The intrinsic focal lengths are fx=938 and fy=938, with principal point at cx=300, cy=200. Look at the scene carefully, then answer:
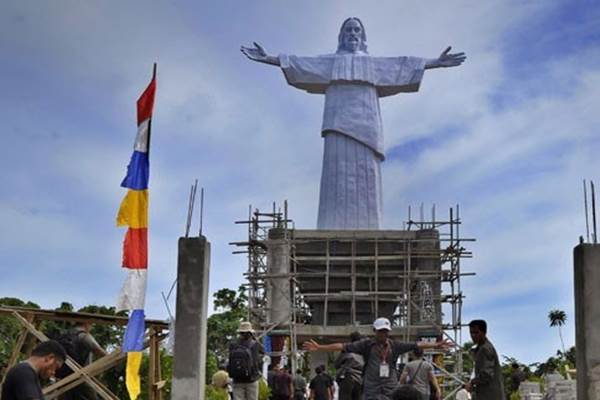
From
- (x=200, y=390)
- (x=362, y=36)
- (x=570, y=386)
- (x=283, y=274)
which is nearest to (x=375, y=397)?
(x=200, y=390)

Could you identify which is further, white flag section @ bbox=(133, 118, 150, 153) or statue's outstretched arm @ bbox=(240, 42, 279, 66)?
statue's outstretched arm @ bbox=(240, 42, 279, 66)

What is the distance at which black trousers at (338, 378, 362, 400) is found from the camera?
11.0 m

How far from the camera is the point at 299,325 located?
26.8m

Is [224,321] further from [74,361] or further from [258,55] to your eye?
[74,361]

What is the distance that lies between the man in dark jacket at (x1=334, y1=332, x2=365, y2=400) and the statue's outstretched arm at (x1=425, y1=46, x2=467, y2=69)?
18.4 metres

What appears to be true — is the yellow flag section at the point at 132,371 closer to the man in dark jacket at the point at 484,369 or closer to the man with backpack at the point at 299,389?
the man in dark jacket at the point at 484,369

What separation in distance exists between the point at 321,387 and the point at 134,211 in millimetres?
3871

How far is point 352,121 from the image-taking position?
28.5m

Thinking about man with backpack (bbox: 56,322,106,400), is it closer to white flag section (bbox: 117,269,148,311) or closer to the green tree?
white flag section (bbox: 117,269,148,311)

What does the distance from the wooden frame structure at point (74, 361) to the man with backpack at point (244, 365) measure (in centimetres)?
85

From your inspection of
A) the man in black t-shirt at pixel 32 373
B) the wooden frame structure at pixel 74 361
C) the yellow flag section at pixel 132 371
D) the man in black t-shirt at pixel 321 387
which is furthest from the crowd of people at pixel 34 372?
the man in black t-shirt at pixel 321 387

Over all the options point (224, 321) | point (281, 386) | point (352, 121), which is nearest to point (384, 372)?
point (281, 386)

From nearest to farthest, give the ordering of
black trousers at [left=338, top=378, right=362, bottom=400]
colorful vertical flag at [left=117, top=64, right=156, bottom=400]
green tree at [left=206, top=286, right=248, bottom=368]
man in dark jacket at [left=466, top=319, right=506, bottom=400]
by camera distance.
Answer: man in dark jacket at [left=466, top=319, right=506, bottom=400], black trousers at [left=338, top=378, right=362, bottom=400], colorful vertical flag at [left=117, top=64, right=156, bottom=400], green tree at [left=206, top=286, right=248, bottom=368]

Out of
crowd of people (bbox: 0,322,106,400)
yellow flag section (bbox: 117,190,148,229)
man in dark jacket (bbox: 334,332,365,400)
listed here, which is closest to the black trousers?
man in dark jacket (bbox: 334,332,365,400)
